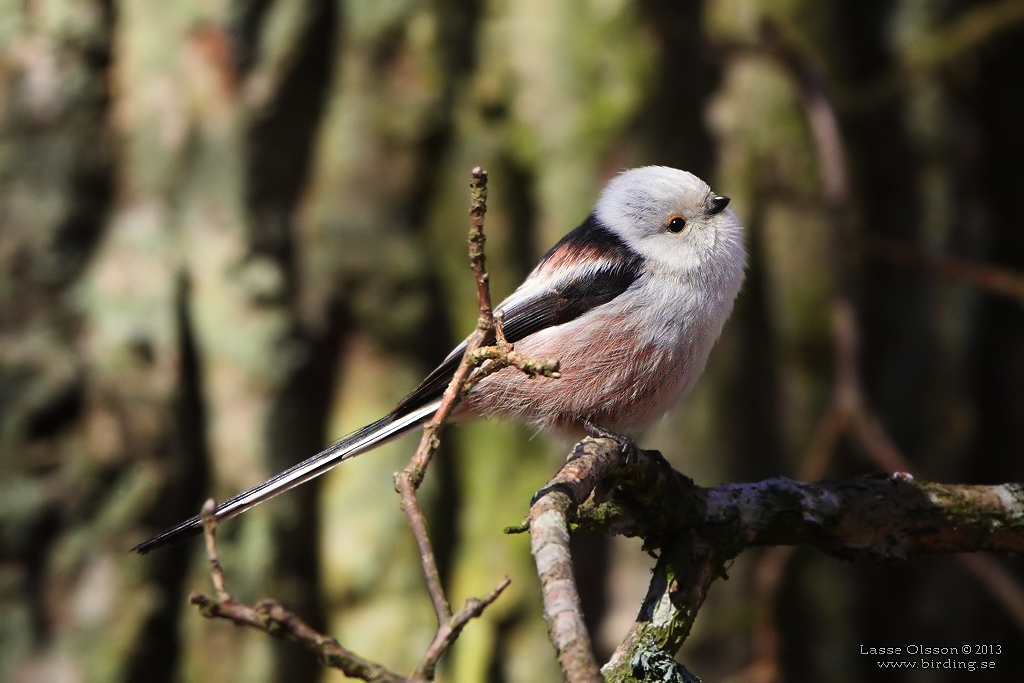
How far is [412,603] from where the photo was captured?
4.55m

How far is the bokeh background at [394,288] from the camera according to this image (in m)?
4.27

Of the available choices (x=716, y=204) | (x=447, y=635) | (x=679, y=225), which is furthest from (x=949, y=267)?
(x=447, y=635)

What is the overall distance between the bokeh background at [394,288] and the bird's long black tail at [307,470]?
1.65 meters

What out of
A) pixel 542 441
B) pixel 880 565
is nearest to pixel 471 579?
pixel 542 441

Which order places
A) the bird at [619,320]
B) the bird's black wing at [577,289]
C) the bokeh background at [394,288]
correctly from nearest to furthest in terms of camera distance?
the bird at [619,320], the bird's black wing at [577,289], the bokeh background at [394,288]

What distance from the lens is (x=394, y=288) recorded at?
179 inches

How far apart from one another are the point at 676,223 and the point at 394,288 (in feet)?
5.86

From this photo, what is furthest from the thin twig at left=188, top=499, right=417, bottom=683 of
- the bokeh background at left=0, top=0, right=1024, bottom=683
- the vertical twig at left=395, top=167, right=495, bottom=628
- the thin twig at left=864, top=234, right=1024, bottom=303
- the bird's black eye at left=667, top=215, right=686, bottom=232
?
the thin twig at left=864, top=234, right=1024, bottom=303

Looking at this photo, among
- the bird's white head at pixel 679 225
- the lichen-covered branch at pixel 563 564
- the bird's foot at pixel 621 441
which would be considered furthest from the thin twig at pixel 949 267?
the lichen-covered branch at pixel 563 564

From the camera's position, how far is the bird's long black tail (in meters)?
2.38

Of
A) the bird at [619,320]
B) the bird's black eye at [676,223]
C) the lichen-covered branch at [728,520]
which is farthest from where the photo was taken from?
the bird's black eye at [676,223]

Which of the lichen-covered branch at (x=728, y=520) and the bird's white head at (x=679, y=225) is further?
the bird's white head at (x=679, y=225)

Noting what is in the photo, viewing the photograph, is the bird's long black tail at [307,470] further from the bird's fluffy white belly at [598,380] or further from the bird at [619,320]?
the bird's fluffy white belly at [598,380]

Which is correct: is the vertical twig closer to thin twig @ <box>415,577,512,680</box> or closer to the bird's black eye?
thin twig @ <box>415,577,512,680</box>
